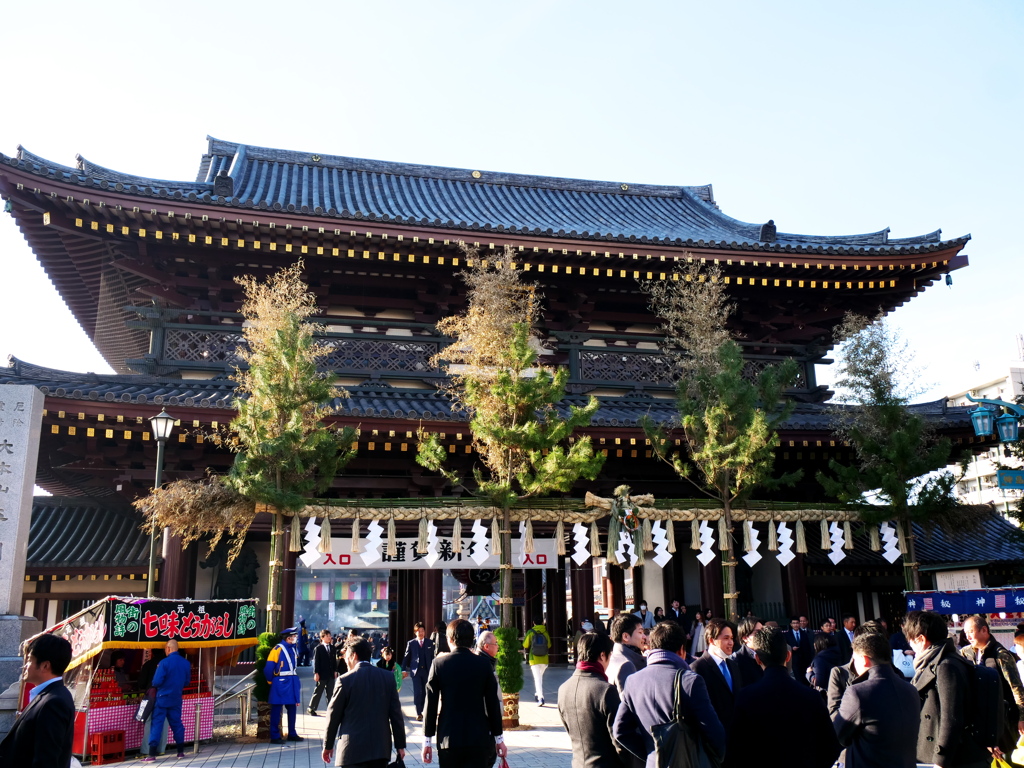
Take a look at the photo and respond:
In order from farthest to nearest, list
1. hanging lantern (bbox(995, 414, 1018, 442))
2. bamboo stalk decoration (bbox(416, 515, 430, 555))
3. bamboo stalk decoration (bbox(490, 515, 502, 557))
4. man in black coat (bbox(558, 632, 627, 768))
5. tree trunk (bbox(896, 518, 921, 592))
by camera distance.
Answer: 1. hanging lantern (bbox(995, 414, 1018, 442))
2. tree trunk (bbox(896, 518, 921, 592))
3. bamboo stalk decoration (bbox(416, 515, 430, 555))
4. bamboo stalk decoration (bbox(490, 515, 502, 557))
5. man in black coat (bbox(558, 632, 627, 768))

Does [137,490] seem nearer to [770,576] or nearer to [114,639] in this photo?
[114,639]

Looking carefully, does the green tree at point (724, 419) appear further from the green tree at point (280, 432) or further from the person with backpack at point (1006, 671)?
the person with backpack at point (1006, 671)

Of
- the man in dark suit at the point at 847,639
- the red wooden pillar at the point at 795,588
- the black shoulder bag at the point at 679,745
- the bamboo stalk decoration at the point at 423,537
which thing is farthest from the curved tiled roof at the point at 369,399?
the black shoulder bag at the point at 679,745

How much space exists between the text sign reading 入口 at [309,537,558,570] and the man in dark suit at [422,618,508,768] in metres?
6.43

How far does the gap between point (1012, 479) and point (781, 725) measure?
525 inches

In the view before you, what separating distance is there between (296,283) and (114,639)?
6290mm

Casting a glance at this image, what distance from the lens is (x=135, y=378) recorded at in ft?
45.4

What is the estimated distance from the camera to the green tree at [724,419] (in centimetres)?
1279

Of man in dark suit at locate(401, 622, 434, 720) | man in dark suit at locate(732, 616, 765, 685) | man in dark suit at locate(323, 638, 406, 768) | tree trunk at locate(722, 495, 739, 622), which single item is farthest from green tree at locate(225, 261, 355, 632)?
man in dark suit at locate(732, 616, 765, 685)

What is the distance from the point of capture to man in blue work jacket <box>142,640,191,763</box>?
9.83 meters

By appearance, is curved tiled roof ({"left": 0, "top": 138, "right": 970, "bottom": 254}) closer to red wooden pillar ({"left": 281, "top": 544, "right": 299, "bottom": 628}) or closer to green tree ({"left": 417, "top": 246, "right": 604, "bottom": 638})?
green tree ({"left": 417, "top": 246, "right": 604, "bottom": 638})

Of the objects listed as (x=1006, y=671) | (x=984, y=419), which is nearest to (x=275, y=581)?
(x=1006, y=671)

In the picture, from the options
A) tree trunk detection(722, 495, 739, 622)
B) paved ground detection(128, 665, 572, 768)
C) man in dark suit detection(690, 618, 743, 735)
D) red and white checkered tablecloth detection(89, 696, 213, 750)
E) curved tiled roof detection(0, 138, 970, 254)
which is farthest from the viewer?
curved tiled roof detection(0, 138, 970, 254)

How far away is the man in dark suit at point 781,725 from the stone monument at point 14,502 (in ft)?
27.3
